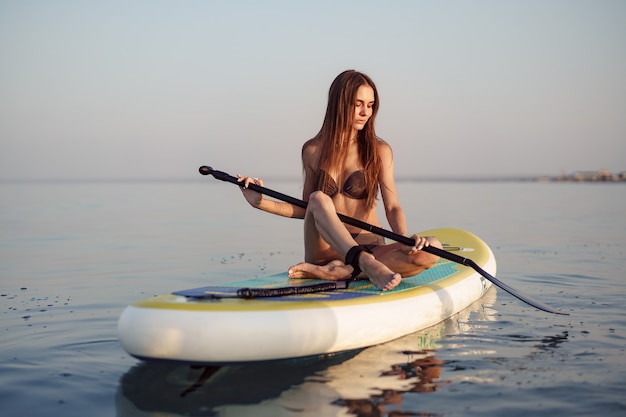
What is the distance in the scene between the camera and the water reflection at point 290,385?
11.0ft

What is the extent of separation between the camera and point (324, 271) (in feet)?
15.9

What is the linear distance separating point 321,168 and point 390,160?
0.52 m

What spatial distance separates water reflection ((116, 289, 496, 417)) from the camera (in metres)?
3.36

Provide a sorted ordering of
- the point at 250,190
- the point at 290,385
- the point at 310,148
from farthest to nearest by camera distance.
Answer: the point at 310,148
the point at 250,190
the point at 290,385

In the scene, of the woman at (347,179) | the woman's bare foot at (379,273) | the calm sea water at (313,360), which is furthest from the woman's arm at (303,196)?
the calm sea water at (313,360)

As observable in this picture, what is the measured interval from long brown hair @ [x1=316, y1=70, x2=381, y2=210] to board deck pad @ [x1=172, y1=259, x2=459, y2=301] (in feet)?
2.24

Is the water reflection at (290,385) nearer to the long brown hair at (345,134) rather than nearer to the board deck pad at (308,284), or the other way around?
the board deck pad at (308,284)

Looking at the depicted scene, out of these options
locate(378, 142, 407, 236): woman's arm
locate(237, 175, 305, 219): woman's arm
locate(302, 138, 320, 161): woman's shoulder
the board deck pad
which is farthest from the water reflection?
locate(302, 138, 320, 161): woman's shoulder

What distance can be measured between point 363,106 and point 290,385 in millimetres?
2198

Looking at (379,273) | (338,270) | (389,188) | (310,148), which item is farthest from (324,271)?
(310,148)

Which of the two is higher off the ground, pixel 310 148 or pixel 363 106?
pixel 363 106

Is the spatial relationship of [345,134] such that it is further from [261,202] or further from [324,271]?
[324,271]

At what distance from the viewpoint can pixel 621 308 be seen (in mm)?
5734

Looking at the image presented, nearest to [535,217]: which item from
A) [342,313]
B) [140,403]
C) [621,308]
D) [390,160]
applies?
[621,308]
